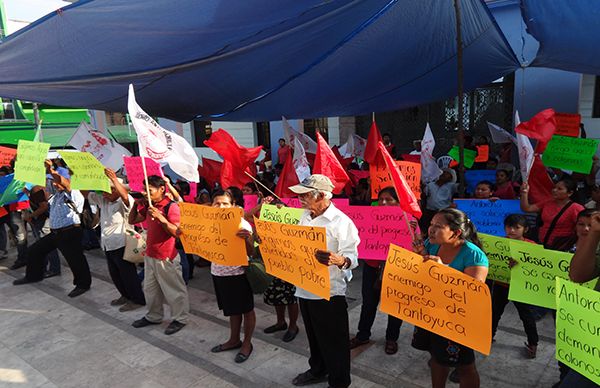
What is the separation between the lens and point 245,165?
5.77 m

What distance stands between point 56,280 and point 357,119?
829cm

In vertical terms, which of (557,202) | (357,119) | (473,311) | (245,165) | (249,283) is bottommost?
(249,283)

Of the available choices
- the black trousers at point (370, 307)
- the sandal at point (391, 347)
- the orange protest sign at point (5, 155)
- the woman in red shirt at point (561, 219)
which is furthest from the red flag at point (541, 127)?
the orange protest sign at point (5, 155)

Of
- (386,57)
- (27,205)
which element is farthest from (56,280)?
(386,57)

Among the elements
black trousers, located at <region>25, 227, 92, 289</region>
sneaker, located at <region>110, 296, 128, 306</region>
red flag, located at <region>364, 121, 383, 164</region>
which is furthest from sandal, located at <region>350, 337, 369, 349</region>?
black trousers, located at <region>25, 227, 92, 289</region>

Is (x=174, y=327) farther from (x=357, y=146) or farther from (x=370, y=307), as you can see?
(x=357, y=146)

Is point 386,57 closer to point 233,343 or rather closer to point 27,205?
point 233,343

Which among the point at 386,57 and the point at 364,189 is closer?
the point at 386,57

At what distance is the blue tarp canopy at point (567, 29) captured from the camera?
4156 mm

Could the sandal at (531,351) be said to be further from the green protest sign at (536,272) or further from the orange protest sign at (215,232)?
the orange protest sign at (215,232)

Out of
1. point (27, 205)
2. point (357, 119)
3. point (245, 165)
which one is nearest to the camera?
point (245, 165)

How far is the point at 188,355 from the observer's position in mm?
4168

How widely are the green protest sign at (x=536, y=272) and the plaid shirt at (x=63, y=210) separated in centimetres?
553

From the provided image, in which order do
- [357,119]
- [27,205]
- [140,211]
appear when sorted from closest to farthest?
[140,211], [27,205], [357,119]
